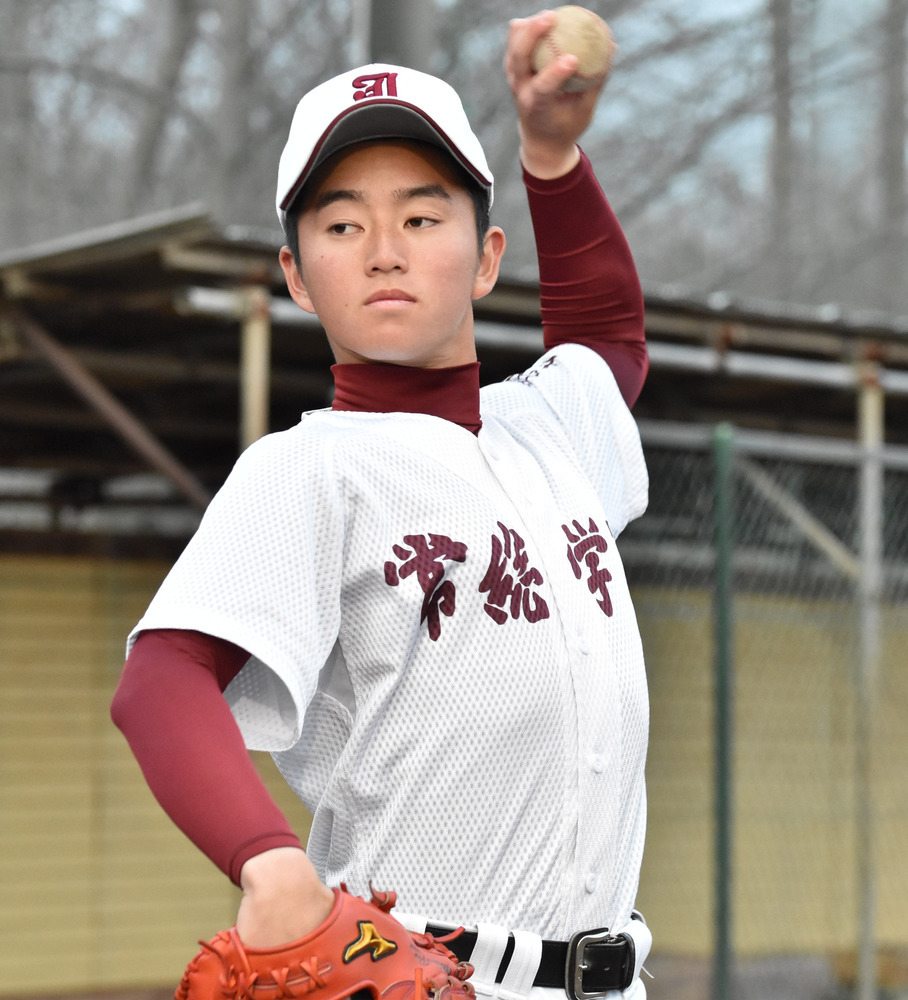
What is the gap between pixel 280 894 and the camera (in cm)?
137

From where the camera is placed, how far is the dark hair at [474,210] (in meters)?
1.86

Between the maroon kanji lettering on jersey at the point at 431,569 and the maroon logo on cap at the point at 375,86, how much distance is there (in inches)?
20.1

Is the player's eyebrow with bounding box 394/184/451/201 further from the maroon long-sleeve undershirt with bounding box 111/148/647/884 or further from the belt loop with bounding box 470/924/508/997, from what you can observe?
the belt loop with bounding box 470/924/508/997

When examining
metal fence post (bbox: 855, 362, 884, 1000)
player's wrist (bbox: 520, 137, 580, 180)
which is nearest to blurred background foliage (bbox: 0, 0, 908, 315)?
metal fence post (bbox: 855, 362, 884, 1000)

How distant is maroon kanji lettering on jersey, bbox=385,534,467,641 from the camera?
66.0 inches

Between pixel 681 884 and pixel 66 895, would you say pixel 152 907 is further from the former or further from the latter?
pixel 681 884

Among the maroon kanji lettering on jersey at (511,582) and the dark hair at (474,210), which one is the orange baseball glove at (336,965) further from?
the dark hair at (474,210)

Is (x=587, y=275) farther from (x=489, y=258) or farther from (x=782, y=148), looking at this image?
(x=782, y=148)

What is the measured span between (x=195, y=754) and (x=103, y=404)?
13.7ft

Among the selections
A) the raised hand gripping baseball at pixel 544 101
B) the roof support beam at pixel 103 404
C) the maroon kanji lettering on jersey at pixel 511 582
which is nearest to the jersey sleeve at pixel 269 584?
the maroon kanji lettering on jersey at pixel 511 582

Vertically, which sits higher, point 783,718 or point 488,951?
point 783,718

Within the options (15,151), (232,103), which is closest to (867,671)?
(232,103)

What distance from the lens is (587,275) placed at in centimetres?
219

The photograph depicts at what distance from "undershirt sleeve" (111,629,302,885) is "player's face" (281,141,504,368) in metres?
0.46
